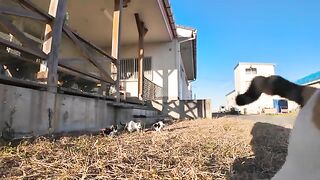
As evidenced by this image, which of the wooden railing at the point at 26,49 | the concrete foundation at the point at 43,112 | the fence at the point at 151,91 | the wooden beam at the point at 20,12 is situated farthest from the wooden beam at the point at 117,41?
the fence at the point at 151,91

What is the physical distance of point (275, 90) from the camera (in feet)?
4.52

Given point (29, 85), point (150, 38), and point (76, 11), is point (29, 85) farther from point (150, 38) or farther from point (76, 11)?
point (150, 38)

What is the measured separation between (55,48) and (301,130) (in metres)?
4.05

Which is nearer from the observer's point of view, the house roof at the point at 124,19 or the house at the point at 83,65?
the house at the point at 83,65

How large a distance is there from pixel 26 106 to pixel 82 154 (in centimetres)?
130

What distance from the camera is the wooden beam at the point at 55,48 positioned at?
14.5 ft

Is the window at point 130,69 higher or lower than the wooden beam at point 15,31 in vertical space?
higher

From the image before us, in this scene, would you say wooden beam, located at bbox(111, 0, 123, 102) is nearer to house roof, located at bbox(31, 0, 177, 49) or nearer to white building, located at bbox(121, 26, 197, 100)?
house roof, located at bbox(31, 0, 177, 49)

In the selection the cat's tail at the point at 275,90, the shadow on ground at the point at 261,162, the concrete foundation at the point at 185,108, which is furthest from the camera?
the concrete foundation at the point at 185,108

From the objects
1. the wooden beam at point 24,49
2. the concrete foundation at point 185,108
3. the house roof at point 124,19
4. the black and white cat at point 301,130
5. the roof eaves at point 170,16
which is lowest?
the black and white cat at point 301,130

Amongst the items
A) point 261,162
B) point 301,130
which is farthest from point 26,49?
point 301,130

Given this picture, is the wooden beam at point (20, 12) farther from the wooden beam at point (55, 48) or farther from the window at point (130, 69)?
the window at point (130, 69)

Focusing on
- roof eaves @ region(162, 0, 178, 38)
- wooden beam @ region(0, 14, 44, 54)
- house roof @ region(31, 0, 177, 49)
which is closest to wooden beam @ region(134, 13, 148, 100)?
house roof @ region(31, 0, 177, 49)

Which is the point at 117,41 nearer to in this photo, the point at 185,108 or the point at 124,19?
the point at 124,19
